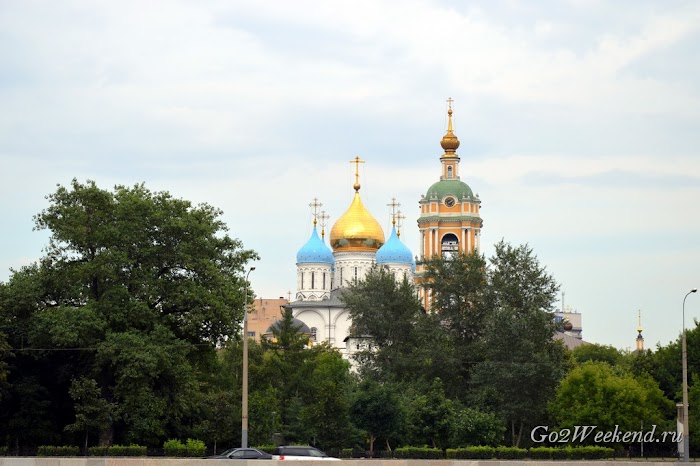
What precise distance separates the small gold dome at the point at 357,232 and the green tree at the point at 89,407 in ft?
288

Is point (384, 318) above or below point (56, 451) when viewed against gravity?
above

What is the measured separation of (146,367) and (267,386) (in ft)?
68.3

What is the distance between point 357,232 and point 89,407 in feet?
291

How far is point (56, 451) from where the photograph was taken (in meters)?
49.6

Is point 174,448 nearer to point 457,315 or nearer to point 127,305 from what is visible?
point 127,305

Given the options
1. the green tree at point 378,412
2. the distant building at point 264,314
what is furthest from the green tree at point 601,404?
the distant building at point 264,314

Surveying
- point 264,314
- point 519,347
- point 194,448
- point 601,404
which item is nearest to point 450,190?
point 264,314

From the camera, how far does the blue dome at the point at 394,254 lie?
446 feet

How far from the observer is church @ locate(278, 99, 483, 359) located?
439ft

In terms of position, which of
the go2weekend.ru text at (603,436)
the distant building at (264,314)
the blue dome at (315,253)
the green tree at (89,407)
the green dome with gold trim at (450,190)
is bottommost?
the go2weekend.ru text at (603,436)

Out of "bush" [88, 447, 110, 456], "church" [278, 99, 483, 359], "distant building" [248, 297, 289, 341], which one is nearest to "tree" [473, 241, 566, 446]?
"bush" [88, 447, 110, 456]

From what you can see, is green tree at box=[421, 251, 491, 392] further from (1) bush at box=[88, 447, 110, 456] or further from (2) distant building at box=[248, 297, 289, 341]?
(2) distant building at box=[248, 297, 289, 341]

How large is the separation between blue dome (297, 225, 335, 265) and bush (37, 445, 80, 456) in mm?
88892

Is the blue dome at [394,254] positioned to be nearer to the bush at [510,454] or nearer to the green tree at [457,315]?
the green tree at [457,315]
